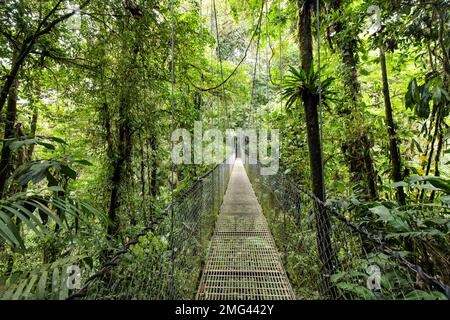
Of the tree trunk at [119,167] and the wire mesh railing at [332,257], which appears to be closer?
the wire mesh railing at [332,257]

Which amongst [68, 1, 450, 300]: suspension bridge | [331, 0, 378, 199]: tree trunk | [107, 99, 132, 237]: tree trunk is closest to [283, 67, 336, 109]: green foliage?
[68, 1, 450, 300]: suspension bridge

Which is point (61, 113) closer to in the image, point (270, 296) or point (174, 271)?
point (174, 271)

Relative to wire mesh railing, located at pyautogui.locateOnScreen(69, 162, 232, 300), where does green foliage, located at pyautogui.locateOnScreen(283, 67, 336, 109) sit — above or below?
above

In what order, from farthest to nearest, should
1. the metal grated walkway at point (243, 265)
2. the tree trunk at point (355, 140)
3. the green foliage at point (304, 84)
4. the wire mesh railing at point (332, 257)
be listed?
the tree trunk at point (355, 140) < the green foliage at point (304, 84) < the metal grated walkway at point (243, 265) < the wire mesh railing at point (332, 257)

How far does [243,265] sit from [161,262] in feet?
3.21

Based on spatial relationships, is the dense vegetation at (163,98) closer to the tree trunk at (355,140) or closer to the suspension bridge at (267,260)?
the tree trunk at (355,140)

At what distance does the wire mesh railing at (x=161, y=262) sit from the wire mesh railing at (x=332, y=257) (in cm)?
71

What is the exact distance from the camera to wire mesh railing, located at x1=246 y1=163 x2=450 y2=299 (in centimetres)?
82

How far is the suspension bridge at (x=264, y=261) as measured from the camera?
862mm

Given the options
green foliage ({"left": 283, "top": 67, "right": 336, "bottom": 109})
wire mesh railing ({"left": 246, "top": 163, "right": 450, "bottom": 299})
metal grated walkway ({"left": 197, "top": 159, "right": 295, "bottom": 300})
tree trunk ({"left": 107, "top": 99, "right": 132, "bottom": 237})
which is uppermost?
green foliage ({"left": 283, "top": 67, "right": 336, "bottom": 109})

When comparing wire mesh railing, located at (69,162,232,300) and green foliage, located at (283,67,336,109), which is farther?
green foliage, located at (283,67,336,109)

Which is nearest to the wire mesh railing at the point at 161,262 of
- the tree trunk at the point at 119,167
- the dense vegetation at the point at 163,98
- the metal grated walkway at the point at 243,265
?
the metal grated walkway at the point at 243,265

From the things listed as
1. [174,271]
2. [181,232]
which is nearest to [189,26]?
[181,232]

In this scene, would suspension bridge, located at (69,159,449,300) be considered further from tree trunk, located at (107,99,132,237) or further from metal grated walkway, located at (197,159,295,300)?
tree trunk, located at (107,99,132,237)
